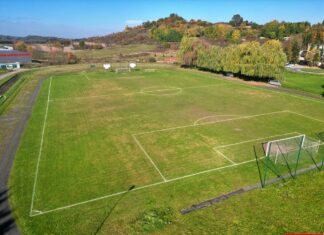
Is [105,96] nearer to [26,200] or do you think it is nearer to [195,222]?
[26,200]

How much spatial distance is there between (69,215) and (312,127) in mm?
27498

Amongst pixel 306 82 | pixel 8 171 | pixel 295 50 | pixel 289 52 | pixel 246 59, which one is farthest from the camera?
pixel 289 52

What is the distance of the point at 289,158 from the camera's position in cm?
2219

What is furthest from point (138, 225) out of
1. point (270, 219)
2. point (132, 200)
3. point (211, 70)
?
point (211, 70)

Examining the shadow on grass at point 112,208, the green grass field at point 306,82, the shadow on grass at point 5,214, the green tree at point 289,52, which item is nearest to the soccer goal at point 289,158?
the shadow on grass at point 112,208

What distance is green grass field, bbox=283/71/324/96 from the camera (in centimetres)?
5178

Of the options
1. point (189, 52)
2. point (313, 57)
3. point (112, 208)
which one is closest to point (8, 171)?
point (112, 208)

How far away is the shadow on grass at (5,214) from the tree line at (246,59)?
168 feet

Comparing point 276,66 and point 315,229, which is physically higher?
point 276,66

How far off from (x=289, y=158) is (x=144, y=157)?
39.1ft

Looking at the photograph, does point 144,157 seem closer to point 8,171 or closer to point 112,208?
point 112,208

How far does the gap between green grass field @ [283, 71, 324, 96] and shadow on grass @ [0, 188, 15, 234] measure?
1915 inches

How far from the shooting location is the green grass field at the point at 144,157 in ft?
52.6

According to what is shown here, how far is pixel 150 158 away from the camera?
930 inches
